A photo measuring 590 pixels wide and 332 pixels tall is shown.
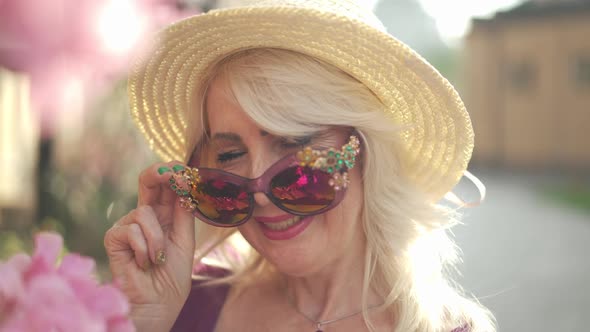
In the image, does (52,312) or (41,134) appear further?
(41,134)

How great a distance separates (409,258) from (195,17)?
41.6 inches

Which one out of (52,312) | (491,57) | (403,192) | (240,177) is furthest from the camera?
(491,57)

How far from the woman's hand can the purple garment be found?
0.32m

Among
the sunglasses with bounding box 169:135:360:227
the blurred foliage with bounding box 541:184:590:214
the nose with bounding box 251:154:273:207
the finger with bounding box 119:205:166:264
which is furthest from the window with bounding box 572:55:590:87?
the finger with bounding box 119:205:166:264

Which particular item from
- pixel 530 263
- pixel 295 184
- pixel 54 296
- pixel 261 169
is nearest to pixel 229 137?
pixel 261 169

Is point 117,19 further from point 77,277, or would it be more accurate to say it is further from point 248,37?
point 77,277

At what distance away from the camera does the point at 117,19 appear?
2.73 meters

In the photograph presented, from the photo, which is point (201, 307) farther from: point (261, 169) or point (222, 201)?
point (261, 169)

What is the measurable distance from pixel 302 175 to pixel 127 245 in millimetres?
558

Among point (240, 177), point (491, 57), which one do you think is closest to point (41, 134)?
point (240, 177)

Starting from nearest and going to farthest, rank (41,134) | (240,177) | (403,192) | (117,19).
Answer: (240,177), (403,192), (117,19), (41,134)

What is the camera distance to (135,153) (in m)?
→ 4.69

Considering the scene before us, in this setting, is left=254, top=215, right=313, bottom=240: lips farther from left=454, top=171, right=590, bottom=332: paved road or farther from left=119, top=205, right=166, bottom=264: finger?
left=454, top=171, right=590, bottom=332: paved road

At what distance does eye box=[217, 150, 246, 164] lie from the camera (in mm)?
1933
